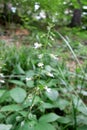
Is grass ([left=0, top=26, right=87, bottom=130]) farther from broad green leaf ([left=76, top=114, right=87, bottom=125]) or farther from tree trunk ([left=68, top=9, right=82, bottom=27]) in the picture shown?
tree trunk ([left=68, top=9, right=82, bottom=27])

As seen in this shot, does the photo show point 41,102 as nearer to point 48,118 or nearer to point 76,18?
point 48,118

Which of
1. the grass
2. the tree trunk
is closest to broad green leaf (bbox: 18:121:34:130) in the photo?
the grass

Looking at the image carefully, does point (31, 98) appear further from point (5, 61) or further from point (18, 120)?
point (5, 61)

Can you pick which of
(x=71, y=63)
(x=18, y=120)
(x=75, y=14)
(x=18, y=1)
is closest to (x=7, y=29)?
(x=75, y=14)

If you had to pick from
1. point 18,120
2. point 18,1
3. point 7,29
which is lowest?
point 7,29

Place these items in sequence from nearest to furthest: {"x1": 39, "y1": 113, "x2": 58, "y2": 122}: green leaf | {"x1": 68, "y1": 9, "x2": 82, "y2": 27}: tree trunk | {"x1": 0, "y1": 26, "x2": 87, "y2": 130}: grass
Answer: {"x1": 0, "y1": 26, "x2": 87, "y2": 130}: grass
{"x1": 39, "y1": 113, "x2": 58, "y2": 122}: green leaf
{"x1": 68, "y1": 9, "x2": 82, "y2": 27}: tree trunk

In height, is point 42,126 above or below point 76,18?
above


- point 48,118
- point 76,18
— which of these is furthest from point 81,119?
point 76,18

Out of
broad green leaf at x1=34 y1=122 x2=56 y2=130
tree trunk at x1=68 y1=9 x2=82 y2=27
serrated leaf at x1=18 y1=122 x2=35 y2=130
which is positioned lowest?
tree trunk at x1=68 y1=9 x2=82 y2=27

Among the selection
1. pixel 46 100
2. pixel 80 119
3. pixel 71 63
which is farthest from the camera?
pixel 71 63

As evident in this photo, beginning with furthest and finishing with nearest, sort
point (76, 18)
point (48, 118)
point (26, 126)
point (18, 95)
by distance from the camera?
point (76, 18), point (18, 95), point (48, 118), point (26, 126)

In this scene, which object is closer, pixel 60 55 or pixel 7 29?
pixel 60 55
